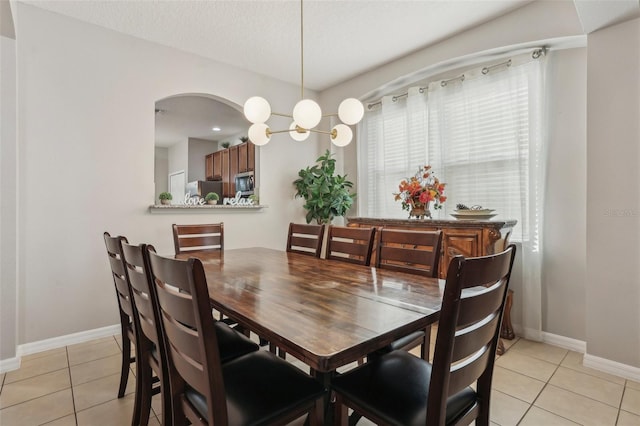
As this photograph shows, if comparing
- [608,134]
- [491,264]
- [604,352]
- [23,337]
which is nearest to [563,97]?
[608,134]

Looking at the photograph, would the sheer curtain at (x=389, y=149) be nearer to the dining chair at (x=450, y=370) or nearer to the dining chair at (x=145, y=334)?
the dining chair at (x=450, y=370)

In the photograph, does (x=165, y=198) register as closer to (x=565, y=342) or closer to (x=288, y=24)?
(x=288, y=24)

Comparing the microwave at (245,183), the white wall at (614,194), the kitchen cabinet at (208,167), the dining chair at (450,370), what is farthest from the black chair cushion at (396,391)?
the kitchen cabinet at (208,167)

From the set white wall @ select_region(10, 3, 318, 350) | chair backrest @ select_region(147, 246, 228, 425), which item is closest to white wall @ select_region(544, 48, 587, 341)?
chair backrest @ select_region(147, 246, 228, 425)

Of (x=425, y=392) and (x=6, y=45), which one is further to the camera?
(x=6, y=45)

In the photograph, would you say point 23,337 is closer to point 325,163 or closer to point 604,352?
point 325,163

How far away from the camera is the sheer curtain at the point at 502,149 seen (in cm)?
262

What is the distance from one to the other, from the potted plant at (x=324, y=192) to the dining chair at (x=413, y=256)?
192cm

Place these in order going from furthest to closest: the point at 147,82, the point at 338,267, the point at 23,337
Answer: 1. the point at 147,82
2. the point at 23,337
3. the point at 338,267

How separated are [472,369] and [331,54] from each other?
131 inches

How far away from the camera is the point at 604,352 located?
214 centimetres

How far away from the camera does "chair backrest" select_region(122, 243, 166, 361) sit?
113 centimetres

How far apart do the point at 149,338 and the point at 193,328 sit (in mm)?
533

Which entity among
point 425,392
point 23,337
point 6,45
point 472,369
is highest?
point 6,45
